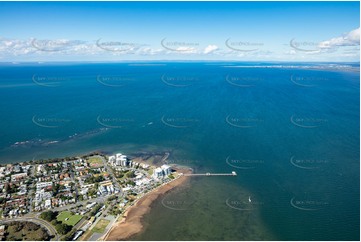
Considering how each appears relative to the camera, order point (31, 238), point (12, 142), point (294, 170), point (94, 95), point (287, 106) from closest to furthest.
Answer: point (31, 238), point (294, 170), point (12, 142), point (287, 106), point (94, 95)

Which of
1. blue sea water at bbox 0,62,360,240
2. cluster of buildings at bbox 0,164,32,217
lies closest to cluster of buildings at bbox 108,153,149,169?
blue sea water at bbox 0,62,360,240

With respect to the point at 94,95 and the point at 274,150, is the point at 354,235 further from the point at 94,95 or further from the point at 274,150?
the point at 94,95

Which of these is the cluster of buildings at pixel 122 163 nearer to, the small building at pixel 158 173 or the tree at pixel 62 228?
the small building at pixel 158 173

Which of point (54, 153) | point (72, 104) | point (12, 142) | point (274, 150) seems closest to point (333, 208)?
point (274, 150)

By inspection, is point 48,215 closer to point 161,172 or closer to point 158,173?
point 158,173

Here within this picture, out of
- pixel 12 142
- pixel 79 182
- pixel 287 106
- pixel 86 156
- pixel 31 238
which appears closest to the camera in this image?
pixel 31 238

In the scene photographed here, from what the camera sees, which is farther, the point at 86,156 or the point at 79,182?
the point at 86,156
